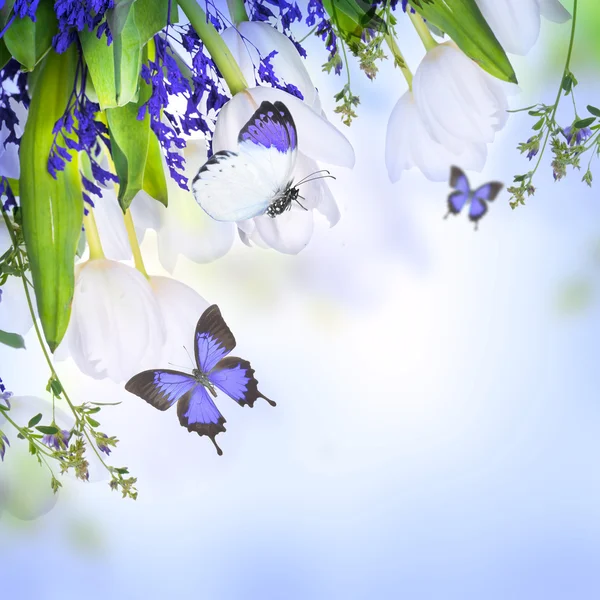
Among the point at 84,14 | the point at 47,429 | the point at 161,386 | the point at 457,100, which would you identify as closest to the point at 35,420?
the point at 47,429

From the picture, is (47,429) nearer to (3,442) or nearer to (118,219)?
(3,442)

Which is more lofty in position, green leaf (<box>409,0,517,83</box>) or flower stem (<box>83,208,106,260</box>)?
green leaf (<box>409,0,517,83</box>)

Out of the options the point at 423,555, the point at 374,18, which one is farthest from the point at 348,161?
the point at 423,555

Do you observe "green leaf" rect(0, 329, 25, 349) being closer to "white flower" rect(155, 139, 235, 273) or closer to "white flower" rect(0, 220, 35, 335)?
"white flower" rect(0, 220, 35, 335)

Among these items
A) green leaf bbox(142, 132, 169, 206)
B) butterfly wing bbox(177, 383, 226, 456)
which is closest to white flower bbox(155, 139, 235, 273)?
green leaf bbox(142, 132, 169, 206)

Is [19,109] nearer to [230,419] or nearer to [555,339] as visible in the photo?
Answer: [230,419]
